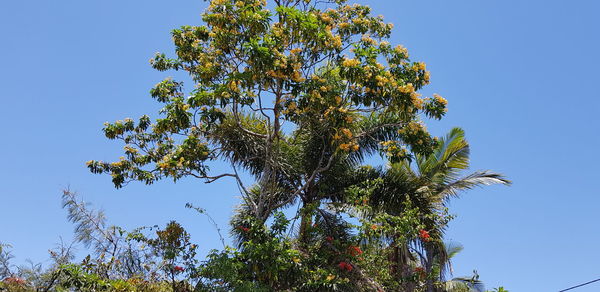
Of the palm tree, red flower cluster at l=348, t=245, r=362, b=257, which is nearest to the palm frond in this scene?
the palm tree

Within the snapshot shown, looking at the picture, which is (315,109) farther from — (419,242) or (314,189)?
(419,242)

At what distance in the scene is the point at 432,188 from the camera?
14.3m

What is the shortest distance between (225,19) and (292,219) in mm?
3934

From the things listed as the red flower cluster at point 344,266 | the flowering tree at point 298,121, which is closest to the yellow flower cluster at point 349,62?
the flowering tree at point 298,121

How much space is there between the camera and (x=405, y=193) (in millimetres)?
13586

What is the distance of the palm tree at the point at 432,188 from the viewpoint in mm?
13195

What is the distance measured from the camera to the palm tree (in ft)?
43.3

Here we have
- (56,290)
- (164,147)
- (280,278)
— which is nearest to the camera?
(56,290)

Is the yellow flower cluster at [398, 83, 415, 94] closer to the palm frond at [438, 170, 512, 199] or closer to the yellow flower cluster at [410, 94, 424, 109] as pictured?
the yellow flower cluster at [410, 94, 424, 109]

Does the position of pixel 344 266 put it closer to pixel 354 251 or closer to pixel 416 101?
pixel 354 251

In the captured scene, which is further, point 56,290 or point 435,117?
point 435,117

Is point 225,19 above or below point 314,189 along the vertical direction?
above

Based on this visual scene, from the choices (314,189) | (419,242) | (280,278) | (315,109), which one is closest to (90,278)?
(280,278)

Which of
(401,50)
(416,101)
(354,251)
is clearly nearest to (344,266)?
(354,251)
